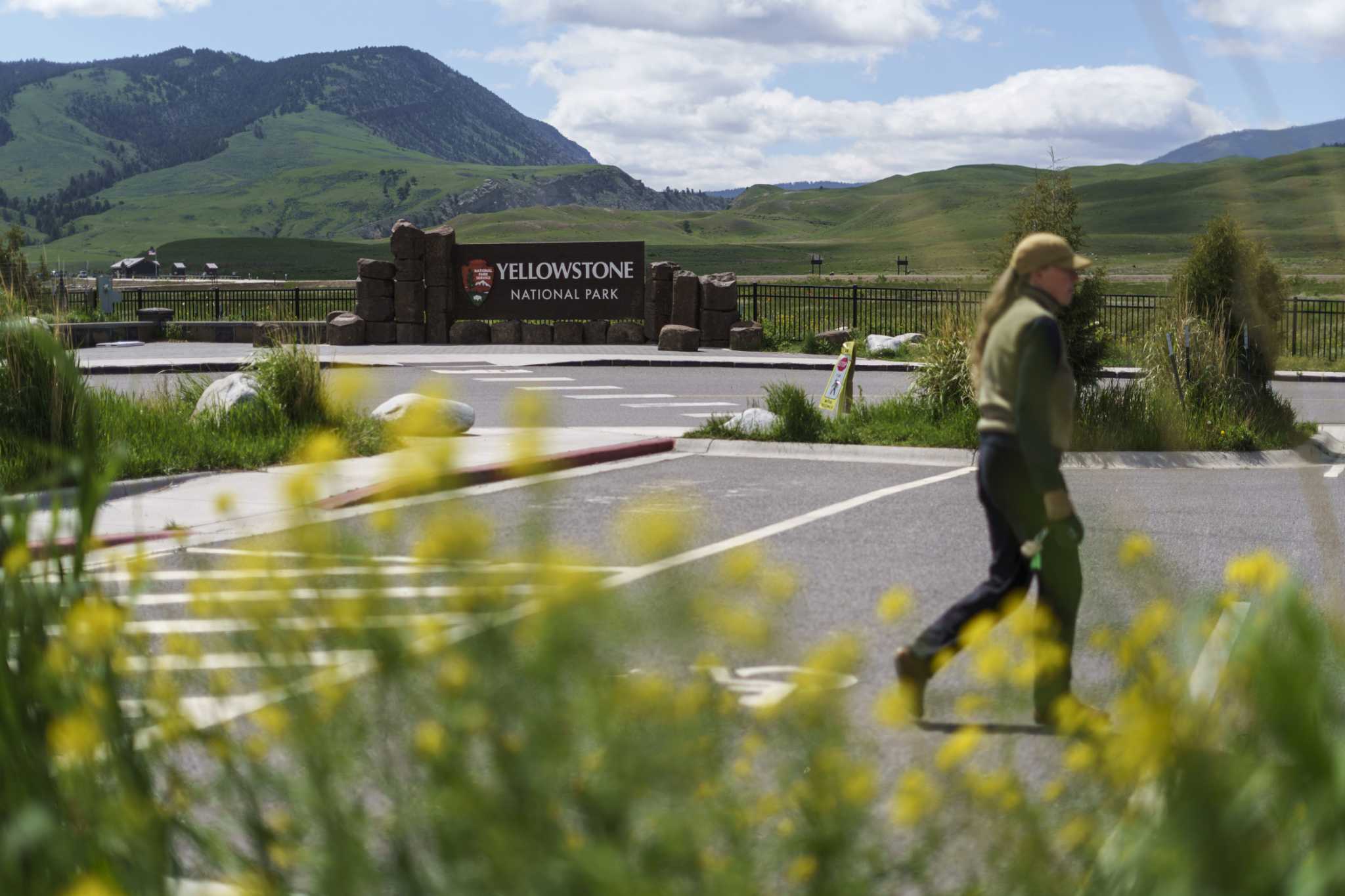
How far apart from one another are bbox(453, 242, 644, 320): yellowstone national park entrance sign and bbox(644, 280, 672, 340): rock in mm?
205

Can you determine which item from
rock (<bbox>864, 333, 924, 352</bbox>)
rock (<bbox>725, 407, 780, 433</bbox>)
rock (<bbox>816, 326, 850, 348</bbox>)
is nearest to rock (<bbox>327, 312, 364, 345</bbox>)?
rock (<bbox>816, 326, 850, 348</bbox>)

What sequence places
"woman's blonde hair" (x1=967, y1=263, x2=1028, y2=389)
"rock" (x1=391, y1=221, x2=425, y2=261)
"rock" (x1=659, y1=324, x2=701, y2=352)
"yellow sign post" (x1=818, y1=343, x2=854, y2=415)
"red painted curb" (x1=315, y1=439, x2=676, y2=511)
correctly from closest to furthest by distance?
"woman's blonde hair" (x1=967, y1=263, x2=1028, y2=389) < "red painted curb" (x1=315, y1=439, x2=676, y2=511) < "yellow sign post" (x1=818, y1=343, x2=854, y2=415) < "rock" (x1=659, y1=324, x2=701, y2=352) < "rock" (x1=391, y1=221, x2=425, y2=261)

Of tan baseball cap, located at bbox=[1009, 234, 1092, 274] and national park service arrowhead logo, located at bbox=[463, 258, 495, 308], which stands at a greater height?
national park service arrowhead logo, located at bbox=[463, 258, 495, 308]

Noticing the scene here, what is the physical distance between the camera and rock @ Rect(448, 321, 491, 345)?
1362 inches

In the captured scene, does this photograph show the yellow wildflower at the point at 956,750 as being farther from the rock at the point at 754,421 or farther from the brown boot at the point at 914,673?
the rock at the point at 754,421

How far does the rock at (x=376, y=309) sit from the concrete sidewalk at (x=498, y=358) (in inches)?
Answer: 37.7

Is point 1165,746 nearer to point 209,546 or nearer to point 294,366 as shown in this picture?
point 209,546

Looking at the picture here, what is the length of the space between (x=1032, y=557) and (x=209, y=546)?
6487mm

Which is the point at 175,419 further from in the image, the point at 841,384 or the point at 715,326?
the point at 715,326

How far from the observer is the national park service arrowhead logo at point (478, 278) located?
113ft

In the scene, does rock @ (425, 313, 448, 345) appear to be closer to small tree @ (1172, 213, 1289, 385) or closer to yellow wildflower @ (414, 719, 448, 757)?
small tree @ (1172, 213, 1289, 385)

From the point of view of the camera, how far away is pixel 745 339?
3334cm

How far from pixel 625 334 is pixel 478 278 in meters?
3.67

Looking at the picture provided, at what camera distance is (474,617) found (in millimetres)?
2068
